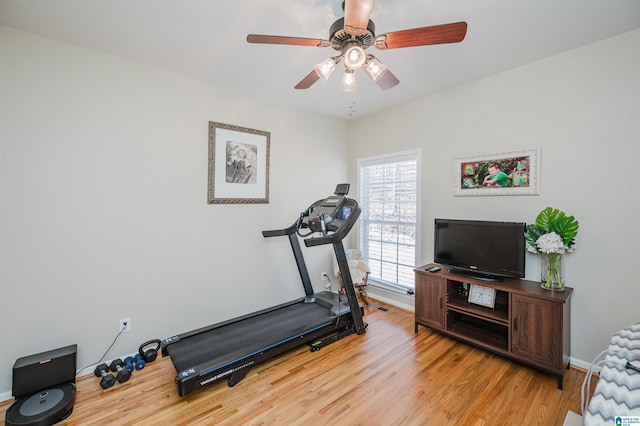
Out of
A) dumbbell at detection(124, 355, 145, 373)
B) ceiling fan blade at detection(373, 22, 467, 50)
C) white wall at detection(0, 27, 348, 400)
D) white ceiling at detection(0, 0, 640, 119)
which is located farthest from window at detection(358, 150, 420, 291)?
dumbbell at detection(124, 355, 145, 373)

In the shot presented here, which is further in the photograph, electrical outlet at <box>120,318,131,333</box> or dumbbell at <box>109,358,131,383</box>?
electrical outlet at <box>120,318,131,333</box>

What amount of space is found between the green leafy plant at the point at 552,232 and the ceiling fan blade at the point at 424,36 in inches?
66.1

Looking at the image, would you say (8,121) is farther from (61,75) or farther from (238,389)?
(238,389)

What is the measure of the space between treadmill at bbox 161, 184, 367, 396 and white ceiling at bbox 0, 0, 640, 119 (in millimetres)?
1363

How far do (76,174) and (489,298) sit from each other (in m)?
3.64

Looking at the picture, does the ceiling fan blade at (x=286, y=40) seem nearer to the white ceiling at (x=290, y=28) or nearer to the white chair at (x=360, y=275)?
Answer: the white ceiling at (x=290, y=28)

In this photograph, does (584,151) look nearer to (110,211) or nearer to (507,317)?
(507,317)

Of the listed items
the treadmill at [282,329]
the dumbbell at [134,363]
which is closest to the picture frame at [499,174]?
the treadmill at [282,329]

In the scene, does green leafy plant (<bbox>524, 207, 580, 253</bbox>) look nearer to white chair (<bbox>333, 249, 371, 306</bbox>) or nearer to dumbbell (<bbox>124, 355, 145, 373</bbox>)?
white chair (<bbox>333, 249, 371, 306</bbox>)

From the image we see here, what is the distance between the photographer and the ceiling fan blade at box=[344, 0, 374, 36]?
1.28 m

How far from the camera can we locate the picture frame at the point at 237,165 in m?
2.86

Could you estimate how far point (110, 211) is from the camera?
2.33 m

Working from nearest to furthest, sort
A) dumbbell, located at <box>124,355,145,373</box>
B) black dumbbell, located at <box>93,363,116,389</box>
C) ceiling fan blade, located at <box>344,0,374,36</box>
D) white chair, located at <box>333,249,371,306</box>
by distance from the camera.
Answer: ceiling fan blade, located at <box>344,0,374,36</box>, black dumbbell, located at <box>93,363,116,389</box>, dumbbell, located at <box>124,355,145,373</box>, white chair, located at <box>333,249,371,306</box>

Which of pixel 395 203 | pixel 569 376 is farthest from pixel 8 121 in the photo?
pixel 569 376
